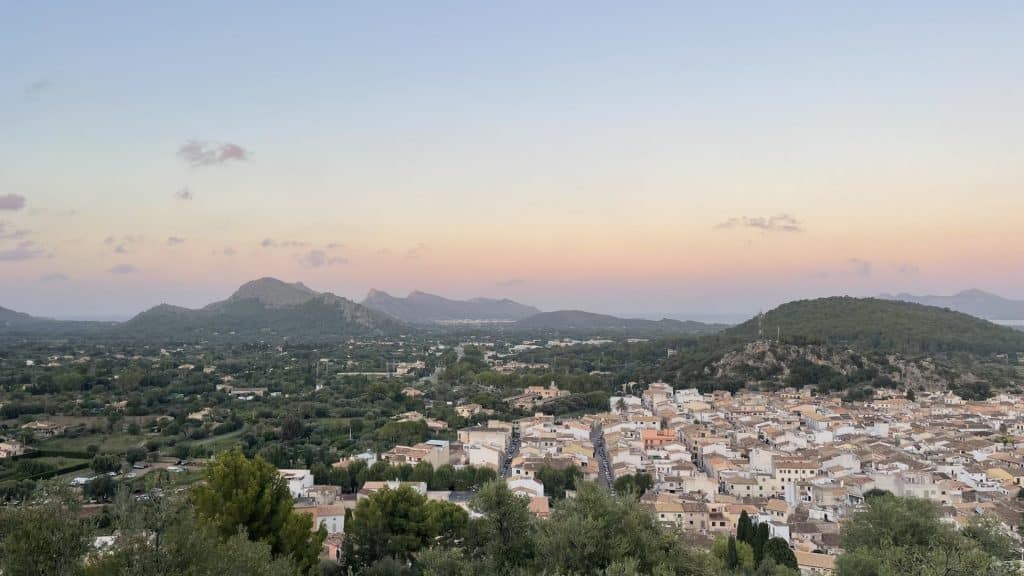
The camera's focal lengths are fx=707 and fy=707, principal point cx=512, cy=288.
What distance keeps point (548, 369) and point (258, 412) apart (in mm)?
38609

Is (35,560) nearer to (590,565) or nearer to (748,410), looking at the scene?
(590,565)

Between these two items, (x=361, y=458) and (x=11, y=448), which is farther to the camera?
(x=11, y=448)

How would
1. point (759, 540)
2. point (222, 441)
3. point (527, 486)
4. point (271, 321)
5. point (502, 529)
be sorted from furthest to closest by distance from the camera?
point (271, 321), point (222, 441), point (527, 486), point (759, 540), point (502, 529)

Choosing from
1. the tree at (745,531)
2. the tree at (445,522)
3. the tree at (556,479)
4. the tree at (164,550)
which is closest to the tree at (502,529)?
the tree at (445,522)

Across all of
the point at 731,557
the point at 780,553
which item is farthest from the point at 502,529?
the point at 780,553

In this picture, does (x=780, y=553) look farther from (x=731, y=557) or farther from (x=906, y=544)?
(x=906, y=544)

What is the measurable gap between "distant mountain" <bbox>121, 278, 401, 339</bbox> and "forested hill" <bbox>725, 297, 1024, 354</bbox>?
95358mm

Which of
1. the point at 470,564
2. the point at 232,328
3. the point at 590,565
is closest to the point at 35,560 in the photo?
the point at 470,564

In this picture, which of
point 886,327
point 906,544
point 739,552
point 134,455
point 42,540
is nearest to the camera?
point 42,540

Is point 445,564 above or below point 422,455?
above

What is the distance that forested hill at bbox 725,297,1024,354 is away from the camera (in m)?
84.9

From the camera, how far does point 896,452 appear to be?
34.5 metres

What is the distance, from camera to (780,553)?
20.5 m

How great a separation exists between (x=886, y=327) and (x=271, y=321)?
13940 centimetres
